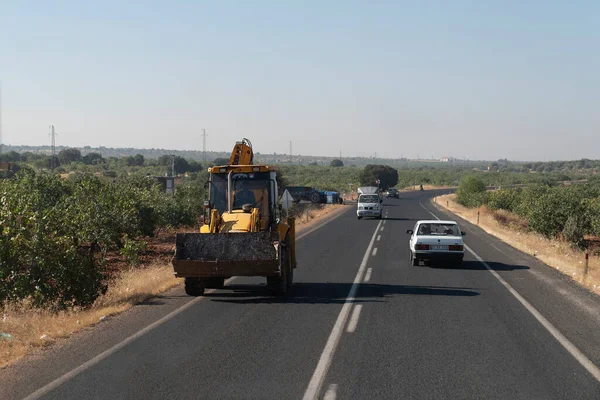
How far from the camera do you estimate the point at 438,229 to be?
2380cm

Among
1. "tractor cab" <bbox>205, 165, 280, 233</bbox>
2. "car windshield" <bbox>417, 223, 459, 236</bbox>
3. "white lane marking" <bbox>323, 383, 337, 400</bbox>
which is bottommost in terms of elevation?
"white lane marking" <bbox>323, 383, 337, 400</bbox>

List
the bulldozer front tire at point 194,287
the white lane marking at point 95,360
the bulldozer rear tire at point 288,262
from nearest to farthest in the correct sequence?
the white lane marking at point 95,360
the bulldozer front tire at point 194,287
the bulldozer rear tire at point 288,262

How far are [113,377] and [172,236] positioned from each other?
28.0m

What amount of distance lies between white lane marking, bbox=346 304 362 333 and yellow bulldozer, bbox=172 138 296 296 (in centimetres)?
193

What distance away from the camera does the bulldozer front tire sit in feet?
51.0

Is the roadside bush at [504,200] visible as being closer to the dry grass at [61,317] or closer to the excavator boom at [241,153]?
the excavator boom at [241,153]

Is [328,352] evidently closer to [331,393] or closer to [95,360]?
[331,393]

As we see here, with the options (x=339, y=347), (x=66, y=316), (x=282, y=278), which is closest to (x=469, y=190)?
(x=282, y=278)

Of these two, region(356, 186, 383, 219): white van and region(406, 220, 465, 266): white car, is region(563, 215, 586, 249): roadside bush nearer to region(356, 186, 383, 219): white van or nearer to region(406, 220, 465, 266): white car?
region(356, 186, 383, 219): white van

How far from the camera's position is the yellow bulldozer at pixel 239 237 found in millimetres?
14500

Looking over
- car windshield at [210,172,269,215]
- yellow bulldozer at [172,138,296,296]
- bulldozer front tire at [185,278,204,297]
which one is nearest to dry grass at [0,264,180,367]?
bulldozer front tire at [185,278,204,297]

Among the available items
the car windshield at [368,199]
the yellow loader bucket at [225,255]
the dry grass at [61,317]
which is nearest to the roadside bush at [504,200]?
the car windshield at [368,199]

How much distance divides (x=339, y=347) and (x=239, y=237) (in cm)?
478

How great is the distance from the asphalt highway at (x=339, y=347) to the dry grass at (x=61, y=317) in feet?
1.28
